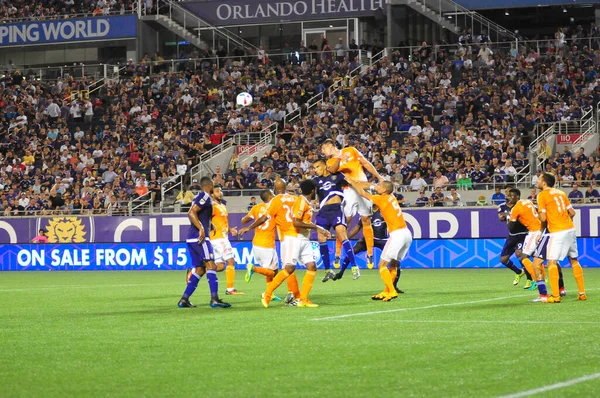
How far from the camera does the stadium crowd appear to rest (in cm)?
3678

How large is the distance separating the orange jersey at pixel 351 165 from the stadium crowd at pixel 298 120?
15361mm

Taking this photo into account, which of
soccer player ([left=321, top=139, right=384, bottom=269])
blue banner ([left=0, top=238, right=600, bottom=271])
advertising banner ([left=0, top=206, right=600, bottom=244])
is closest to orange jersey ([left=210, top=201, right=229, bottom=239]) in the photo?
soccer player ([left=321, top=139, right=384, bottom=269])

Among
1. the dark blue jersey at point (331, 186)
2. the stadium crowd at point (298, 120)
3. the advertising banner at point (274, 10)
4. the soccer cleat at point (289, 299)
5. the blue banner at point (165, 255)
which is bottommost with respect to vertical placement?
the blue banner at point (165, 255)

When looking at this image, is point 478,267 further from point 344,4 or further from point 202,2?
point 202,2

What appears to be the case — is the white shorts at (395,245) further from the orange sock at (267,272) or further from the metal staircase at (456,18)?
the metal staircase at (456,18)

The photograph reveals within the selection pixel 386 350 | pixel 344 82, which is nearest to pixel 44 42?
pixel 344 82

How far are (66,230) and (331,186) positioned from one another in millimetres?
21214


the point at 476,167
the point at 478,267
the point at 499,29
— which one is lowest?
the point at 478,267

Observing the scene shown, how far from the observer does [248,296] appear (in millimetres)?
20250

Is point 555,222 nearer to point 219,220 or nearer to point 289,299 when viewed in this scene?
point 289,299

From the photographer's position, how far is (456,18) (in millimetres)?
46812

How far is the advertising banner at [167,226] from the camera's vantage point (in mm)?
33406

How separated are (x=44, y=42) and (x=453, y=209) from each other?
28916 millimetres

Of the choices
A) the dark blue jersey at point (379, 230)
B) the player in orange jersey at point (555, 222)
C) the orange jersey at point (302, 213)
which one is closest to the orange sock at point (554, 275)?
the player in orange jersey at point (555, 222)
